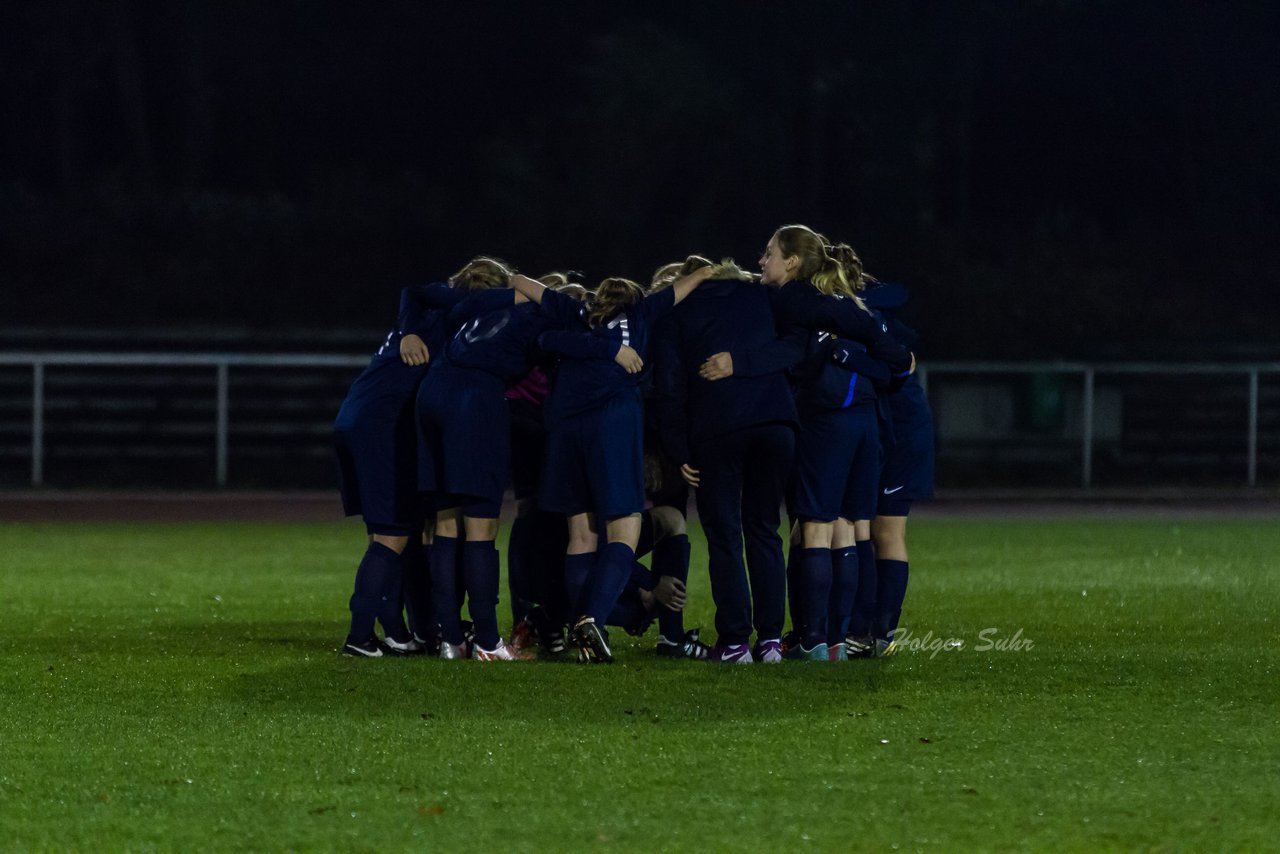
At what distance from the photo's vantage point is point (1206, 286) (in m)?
33.4

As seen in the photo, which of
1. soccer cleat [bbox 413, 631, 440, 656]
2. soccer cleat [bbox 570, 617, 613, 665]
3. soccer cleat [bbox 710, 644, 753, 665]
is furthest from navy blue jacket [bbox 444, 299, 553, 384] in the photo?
soccer cleat [bbox 710, 644, 753, 665]

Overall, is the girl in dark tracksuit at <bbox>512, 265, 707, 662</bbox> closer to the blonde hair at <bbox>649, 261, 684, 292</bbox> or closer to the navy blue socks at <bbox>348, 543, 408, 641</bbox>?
the blonde hair at <bbox>649, 261, 684, 292</bbox>

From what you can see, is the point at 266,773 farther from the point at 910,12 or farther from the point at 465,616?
the point at 910,12

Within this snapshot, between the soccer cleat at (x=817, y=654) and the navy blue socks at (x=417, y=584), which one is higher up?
the navy blue socks at (x=417, y=584)

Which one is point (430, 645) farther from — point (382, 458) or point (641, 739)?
point (641, 739)

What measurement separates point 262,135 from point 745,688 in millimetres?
29415

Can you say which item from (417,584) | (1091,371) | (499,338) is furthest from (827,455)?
(1091,371)

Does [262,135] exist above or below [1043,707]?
above

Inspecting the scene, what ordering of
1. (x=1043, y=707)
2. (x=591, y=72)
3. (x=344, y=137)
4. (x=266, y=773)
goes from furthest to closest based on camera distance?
(x=344, y=137) < (x=591, y=72) < (x=1043, y=707) < (x=266, y=773)

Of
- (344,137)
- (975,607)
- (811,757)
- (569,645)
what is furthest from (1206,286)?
(811,757)

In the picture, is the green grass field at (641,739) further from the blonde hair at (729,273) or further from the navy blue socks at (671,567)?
the blonde hair at (729,273)

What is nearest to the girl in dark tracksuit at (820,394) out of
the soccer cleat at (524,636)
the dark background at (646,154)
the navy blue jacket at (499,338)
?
the navy blue jacket at (499,338)

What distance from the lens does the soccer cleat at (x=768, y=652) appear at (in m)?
8.34

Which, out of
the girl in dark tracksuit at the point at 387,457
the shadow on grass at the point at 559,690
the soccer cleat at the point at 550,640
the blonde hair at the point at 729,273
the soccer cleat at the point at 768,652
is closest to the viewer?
the shadow on grass at the point at 559,690
